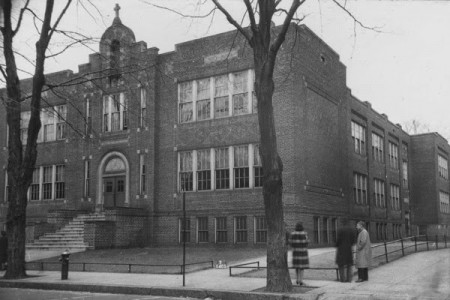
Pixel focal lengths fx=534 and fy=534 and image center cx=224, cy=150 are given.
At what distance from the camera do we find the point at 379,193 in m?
39.2

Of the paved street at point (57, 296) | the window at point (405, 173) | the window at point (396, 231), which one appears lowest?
the paved street at point (57, 296)

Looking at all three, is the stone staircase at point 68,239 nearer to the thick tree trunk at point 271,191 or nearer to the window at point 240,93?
the window at point 240,93

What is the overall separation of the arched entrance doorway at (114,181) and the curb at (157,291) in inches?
533

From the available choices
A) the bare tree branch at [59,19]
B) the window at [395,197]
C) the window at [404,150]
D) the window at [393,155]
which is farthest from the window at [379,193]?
the bare tree branch at [59,19]

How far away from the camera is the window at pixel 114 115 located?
30938 millimetres

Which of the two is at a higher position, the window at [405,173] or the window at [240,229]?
the window at [405,173]

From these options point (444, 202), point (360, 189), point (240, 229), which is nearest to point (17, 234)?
point (240, 229)

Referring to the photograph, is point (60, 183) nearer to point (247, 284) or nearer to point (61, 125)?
point (61, 125)

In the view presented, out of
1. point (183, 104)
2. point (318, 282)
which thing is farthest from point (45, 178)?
point (318, 282)

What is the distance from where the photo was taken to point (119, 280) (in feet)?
53.2

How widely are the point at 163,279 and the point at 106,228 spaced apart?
1192 centimetres

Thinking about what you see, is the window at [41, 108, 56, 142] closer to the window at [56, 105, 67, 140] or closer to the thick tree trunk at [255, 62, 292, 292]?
the window at [56, 105, 67, 140]

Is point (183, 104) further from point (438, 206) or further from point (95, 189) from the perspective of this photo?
point (438, 206)

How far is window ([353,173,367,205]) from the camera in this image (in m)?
34.1
